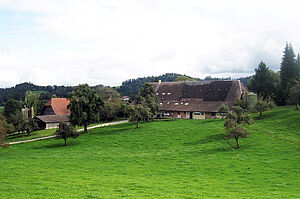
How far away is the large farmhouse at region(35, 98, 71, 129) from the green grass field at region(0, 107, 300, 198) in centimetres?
2005

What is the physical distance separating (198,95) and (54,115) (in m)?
39.3

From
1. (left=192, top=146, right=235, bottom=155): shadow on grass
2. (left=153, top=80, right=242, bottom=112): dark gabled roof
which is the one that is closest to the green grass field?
(left=192, top=146, right=235, bottom=155): shadow on grass

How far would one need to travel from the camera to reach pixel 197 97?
66750 mm

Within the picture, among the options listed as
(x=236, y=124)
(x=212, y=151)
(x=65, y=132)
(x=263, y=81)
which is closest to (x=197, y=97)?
(x=263, y=81)

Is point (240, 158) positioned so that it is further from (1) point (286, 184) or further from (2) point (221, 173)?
(1) point (286, 184)

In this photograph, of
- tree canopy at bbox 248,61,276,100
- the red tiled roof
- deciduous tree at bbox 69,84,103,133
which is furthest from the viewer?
the red tiled roof

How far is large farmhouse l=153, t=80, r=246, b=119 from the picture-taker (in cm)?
5975

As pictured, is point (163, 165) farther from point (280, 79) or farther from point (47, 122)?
point (280, 79)

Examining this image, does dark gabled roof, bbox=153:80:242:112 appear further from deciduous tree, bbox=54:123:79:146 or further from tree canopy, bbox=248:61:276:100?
deciduous tree, bbox=54:123:79:146

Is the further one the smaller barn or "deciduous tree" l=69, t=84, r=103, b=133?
the smaller barn

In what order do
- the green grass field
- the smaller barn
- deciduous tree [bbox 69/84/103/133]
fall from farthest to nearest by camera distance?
1. the smaller barn
2. deciduous tree [bbox 69/84/103/133]
3. the green grass field

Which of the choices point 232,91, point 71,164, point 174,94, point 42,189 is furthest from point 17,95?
point 42,189

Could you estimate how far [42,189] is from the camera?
15.9m

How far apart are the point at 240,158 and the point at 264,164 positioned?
298 cm
